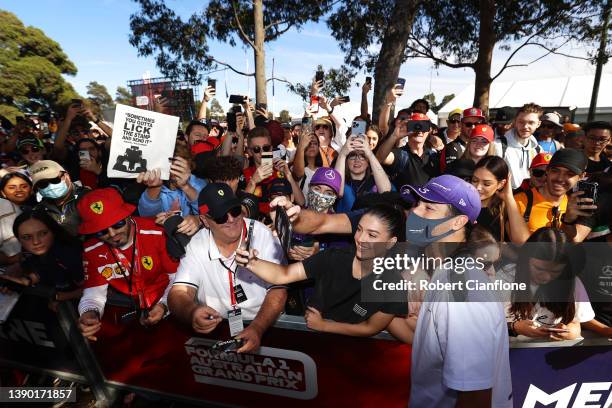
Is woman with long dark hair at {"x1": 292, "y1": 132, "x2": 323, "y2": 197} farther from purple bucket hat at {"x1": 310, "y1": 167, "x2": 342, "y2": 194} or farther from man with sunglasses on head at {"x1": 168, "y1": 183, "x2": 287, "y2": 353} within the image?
man with sunglasses on head at {"x1": 168, "y1": 183, "x2": 287, "y2": 353}

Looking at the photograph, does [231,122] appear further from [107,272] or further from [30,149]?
[30,149]

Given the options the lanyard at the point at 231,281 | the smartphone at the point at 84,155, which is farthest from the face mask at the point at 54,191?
the lanyard at the point at 231,281

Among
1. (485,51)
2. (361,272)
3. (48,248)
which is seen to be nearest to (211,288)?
(361,272)

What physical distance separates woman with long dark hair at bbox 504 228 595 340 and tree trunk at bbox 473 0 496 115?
1444cm

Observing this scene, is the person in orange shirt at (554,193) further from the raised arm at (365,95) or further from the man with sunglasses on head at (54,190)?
the man with sunglasses on head at (54,190)

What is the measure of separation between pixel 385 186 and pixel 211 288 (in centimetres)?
227

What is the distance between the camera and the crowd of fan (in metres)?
2.31

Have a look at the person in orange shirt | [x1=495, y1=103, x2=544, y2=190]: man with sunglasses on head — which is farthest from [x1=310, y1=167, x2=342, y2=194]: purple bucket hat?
[x1=495, y1=103, x2=544, y2=190]: man with sunglasses on head

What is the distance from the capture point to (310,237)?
331 cm

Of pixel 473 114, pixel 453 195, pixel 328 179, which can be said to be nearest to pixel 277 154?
pixel 328 179

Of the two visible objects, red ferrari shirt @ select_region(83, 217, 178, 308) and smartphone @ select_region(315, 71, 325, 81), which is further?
smartphone @ select_region(315, 71, 325, 81)

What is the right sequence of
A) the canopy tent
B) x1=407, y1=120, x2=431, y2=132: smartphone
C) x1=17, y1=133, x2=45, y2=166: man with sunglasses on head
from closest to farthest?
x1=407, y1=120, x2=431, y2=132: smartphone → x1=17, y1=133, x2=45, y2=166: man with sunglasses on head → the canopy tent

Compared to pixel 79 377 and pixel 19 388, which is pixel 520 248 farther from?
pixel 19 388

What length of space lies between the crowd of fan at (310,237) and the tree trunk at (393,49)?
6.11m
